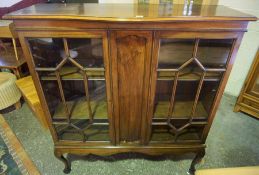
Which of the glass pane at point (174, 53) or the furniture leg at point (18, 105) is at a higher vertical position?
the glass pane at point (174, 53)

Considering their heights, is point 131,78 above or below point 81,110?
above

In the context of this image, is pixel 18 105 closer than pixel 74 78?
No

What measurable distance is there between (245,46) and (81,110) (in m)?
1.67

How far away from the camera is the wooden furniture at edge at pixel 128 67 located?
0.77 meters

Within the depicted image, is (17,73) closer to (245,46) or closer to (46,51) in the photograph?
(46,51)

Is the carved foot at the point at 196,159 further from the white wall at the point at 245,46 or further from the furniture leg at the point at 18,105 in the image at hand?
the furniture leg at the point at 18,105

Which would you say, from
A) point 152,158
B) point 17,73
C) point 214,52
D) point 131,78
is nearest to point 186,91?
point 214,52

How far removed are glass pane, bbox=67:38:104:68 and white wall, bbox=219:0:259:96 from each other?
148 cm

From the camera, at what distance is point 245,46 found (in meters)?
1.74

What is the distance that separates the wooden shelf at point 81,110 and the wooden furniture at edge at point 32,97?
1.54ft

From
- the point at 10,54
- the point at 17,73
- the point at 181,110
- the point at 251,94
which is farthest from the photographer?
the point at 10,54

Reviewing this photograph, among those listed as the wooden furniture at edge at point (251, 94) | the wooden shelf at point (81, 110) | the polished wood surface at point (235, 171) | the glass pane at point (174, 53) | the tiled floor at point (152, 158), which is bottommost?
the tiled floor at point (152, 158)

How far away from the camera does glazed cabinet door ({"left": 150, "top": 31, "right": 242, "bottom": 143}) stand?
852 mm

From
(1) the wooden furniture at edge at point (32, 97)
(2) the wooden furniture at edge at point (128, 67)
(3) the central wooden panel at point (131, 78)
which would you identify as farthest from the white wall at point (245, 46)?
(1) the wooden furniture at edge at point (32, 97)
